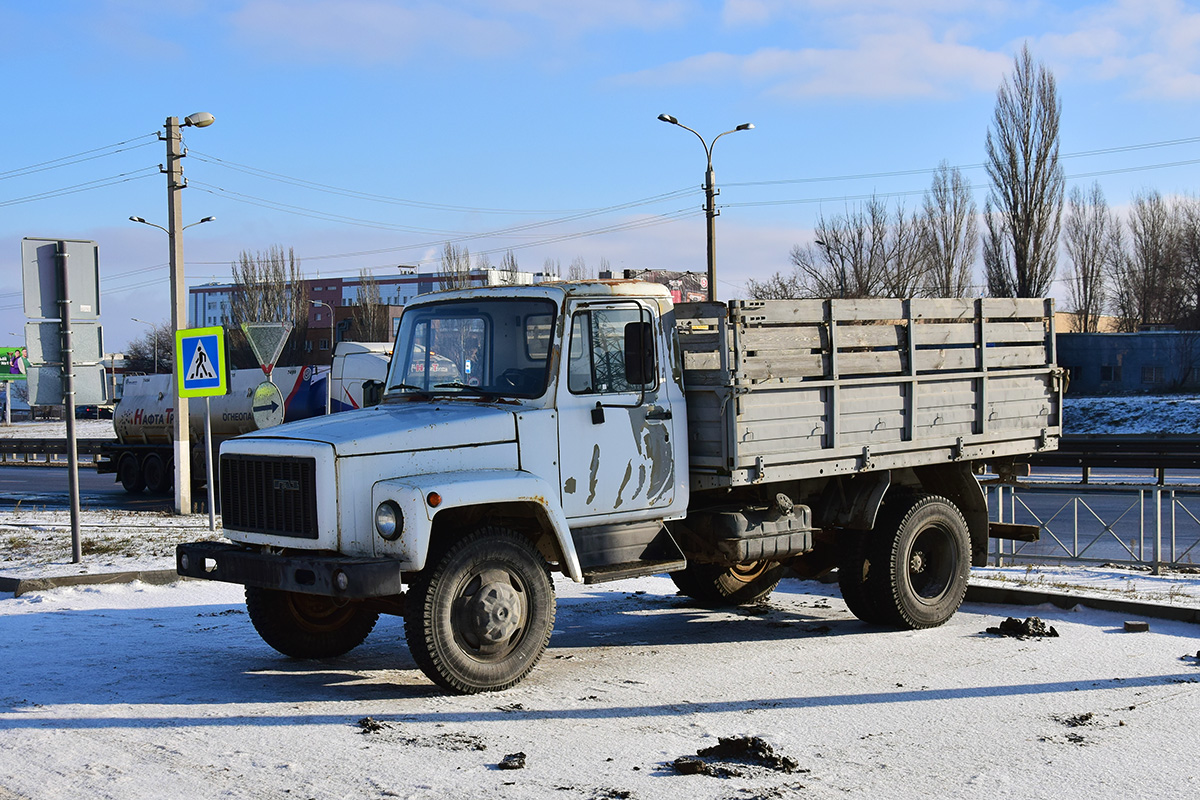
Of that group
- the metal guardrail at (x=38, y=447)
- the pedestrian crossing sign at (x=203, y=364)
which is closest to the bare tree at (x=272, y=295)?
the metal guardrail at (x=38, y=447)

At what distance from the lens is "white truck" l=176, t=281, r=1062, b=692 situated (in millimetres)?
6695

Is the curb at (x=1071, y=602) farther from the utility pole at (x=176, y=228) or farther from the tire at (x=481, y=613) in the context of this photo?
the utility pole at (x=176, y=228)

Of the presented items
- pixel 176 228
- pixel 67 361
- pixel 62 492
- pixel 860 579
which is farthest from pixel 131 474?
pixel 860 579

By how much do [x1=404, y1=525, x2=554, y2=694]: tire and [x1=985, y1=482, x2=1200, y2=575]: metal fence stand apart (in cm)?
681

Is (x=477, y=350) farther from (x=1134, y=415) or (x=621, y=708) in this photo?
(x=1134, y=415)

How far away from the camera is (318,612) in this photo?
7.91m

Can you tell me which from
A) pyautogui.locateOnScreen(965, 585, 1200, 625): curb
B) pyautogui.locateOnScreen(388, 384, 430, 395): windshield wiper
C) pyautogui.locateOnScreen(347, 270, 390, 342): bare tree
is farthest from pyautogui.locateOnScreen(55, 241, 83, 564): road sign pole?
pyautogui.locateOnScreen(347, 270, 390, 342): bare tree

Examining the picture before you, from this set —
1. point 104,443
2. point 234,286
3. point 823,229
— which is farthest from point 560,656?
point 234,286

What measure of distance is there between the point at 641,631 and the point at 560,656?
3.64 feet

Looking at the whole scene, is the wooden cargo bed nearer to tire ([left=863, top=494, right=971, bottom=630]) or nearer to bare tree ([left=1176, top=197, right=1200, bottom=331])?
tire ([left=863, top=494, right=971, bottom=630])

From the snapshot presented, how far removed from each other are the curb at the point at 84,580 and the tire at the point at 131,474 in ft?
64.1

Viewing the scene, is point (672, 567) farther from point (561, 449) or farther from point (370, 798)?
point (370, 798)

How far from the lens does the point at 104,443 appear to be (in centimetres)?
3075

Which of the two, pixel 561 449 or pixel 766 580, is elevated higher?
pixel 561 449
